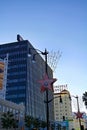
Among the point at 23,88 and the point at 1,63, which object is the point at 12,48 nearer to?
the point at 23,88

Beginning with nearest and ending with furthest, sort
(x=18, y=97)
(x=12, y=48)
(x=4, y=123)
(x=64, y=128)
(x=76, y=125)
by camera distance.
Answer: (x=4, y=123) < (x=18, y=97) < (x=12, y=48) < (x=64, y=128) < (x=76, y=125)

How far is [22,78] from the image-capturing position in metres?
126

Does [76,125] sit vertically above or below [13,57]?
below

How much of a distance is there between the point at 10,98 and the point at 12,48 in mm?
32280

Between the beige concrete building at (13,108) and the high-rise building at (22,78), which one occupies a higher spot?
the high-rise building at (22,78)

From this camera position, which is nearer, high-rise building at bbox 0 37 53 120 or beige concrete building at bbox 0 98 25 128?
beige concrete building at bbox 0 98 25 128

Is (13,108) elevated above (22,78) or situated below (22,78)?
below

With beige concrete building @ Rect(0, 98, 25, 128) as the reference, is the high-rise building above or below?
above

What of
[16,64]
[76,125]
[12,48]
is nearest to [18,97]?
[16,64]

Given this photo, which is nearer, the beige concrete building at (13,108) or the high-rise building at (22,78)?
the beige concrete building at (13,108)

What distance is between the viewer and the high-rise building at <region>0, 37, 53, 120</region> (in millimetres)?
122125

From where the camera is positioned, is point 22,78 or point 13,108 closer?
point 13,108

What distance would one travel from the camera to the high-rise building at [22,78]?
122125 millimetres

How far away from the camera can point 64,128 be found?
152 metres
